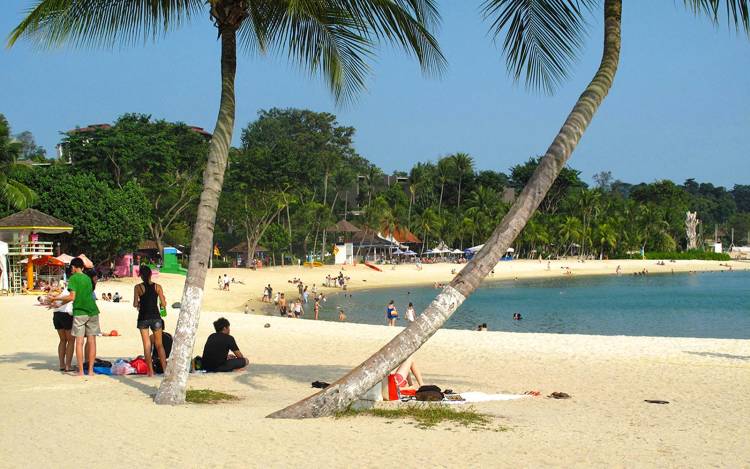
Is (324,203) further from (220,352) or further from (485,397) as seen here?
(485,397)

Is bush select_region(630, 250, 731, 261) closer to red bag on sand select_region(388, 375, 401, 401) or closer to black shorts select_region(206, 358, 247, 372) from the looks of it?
black shorts select_region(206, 358, 247, 372)

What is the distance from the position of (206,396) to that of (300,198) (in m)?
56.4

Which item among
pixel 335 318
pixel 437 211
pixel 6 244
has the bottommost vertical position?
pixel 335 318

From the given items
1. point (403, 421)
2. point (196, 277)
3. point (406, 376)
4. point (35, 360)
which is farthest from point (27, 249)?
point (403, 421)

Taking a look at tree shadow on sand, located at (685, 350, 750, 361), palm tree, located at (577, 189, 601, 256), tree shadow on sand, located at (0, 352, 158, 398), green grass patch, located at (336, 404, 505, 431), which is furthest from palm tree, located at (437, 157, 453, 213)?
green grass patch, located at (336, 404, 505, 431)

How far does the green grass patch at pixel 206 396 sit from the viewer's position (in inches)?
323

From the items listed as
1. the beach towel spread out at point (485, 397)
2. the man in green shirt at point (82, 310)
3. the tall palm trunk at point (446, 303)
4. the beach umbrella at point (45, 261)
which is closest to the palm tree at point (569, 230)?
the beach umbrella at point (45, 261)

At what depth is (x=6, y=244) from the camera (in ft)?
97.7

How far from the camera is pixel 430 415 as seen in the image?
24.0 feet

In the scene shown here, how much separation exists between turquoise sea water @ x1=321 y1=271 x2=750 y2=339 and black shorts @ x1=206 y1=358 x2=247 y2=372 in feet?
59.4

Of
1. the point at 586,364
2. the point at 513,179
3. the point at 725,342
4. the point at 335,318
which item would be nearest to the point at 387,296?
the point at 335,318

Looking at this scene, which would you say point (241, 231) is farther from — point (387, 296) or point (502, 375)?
point (502, 375)

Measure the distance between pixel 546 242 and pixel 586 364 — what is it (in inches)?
2700

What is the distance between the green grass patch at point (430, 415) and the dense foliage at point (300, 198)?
81.5 feet
